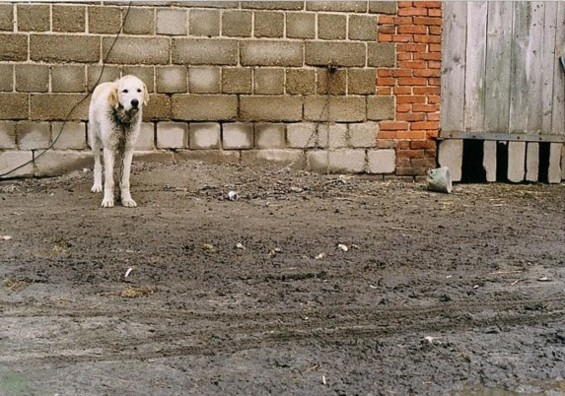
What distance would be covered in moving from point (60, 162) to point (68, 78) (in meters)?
0.74

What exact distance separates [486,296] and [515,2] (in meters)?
4.70

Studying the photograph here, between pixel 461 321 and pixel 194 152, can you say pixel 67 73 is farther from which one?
pixel 461 321

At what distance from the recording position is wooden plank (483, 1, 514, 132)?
794 cm

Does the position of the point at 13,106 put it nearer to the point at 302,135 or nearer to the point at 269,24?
the point at 269,24

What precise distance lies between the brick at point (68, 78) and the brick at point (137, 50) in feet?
0.91

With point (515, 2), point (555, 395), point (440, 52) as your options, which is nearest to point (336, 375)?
point (555, 395)

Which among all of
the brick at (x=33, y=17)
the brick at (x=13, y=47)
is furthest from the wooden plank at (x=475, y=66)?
the brick at (x=13, y=47)

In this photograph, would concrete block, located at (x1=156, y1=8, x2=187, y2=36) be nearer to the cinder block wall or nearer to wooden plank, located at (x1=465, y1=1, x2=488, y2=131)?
the cinder block wall

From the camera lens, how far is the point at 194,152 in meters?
7.42

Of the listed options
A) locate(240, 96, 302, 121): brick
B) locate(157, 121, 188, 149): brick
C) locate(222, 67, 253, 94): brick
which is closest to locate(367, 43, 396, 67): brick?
locate(240, 96, 302, 121): brick

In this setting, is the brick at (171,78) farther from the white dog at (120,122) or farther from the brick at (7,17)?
the brick at (7,17)

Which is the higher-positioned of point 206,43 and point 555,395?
point 206,43

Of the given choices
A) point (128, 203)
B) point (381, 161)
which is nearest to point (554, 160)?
point (381, 161)

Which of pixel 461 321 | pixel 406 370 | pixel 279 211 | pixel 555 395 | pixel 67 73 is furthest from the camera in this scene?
pixel 67 73
